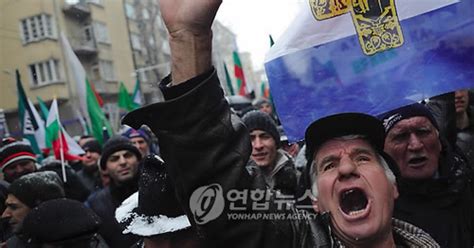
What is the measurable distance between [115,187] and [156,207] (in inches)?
92.5

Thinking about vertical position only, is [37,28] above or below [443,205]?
above

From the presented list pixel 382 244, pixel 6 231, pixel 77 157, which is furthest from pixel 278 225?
pixel 77 157

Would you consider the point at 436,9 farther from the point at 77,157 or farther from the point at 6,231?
the point at 77,157

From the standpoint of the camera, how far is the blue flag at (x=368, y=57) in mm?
2562

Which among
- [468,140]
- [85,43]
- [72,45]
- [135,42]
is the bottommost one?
[468,140]

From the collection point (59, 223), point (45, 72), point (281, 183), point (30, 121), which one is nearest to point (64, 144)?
point (30, 121)

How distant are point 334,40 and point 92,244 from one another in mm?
1899

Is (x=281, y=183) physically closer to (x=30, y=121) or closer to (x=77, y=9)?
(x=30, y=121)

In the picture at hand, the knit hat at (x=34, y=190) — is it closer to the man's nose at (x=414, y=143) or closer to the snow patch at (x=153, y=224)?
the snow patch at (x=153, y=224)

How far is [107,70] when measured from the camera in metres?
34.8

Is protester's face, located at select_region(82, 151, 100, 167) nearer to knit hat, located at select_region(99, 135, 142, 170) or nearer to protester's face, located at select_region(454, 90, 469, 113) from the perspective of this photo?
knit hat, located at select_region(99, 135, 142, 170)

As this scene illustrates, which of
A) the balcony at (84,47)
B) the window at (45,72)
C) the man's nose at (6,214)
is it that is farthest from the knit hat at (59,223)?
the balcony at (84,47)

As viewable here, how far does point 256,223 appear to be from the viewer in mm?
1645

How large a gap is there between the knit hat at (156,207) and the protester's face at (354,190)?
647mm
